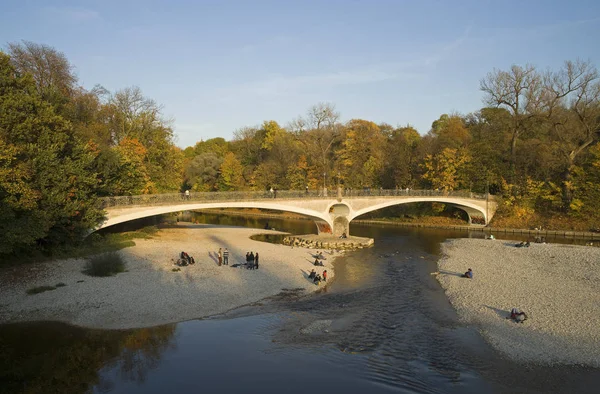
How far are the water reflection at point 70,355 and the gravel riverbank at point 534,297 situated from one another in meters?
14.1

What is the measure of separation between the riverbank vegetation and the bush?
3.29 m

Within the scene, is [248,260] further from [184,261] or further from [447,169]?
[447,169]

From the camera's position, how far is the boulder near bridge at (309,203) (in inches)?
1297

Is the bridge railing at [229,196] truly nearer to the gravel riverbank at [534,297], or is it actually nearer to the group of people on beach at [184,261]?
the group of people on beach at [184,261]

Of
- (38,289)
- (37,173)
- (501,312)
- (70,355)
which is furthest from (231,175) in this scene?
(70,355)

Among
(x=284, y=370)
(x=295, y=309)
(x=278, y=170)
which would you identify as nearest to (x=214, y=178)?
(x=278, y=170)

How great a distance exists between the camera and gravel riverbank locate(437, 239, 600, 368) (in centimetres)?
1641

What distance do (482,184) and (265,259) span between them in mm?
39957

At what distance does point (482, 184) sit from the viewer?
58.8 meters

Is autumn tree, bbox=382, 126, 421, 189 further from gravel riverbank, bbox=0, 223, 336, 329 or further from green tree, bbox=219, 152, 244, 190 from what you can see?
gravel riverbank, bbox=0, 223, 336, 329

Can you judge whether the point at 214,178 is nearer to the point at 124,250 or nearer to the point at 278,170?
the point at 278,170

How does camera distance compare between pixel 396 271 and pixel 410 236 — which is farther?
pixel 410 236

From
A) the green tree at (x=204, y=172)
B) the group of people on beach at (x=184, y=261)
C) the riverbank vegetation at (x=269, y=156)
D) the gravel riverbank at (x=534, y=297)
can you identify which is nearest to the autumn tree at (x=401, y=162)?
the riverbank vegetation at (x=269, y=156)

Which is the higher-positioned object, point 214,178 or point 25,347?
point 214,178
